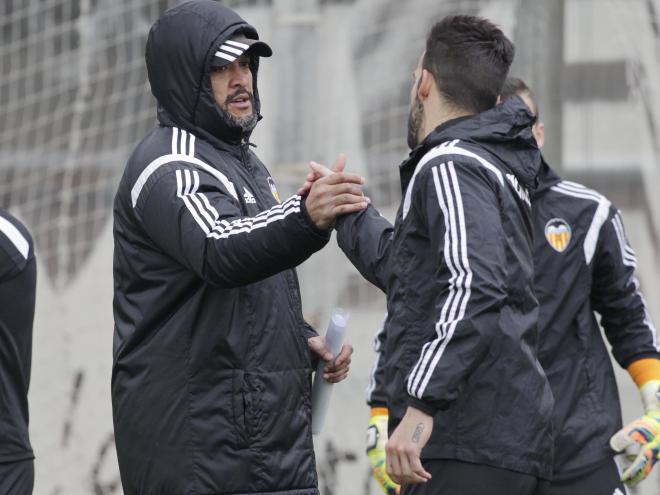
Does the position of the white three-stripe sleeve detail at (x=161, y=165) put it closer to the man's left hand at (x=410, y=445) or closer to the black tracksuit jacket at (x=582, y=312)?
the man's left hand at (x=410, y=445)

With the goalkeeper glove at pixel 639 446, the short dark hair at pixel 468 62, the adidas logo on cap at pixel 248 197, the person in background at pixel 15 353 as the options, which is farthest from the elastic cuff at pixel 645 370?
the person in background at pixel 15 353

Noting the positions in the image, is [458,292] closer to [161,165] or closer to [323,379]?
[323,379]

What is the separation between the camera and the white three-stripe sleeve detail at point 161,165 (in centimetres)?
347

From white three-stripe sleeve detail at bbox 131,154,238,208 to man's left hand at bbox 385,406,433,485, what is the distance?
2.55 ft

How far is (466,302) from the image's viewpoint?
3.13 metres

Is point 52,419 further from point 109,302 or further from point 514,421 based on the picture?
point 514,421

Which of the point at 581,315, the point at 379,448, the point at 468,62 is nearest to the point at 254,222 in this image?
the point at 468,62

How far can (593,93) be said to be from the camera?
6.04 m

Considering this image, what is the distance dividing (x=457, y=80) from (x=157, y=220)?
34.2 inches

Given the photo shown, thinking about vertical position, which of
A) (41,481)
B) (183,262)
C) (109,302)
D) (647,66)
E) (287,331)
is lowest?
(41,481)

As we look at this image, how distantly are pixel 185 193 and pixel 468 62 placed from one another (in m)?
0.83

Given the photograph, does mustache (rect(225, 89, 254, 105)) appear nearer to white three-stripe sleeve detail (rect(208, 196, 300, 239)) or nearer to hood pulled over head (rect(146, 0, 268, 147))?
hood pulled over head (rect(146, 0, 268, 147))

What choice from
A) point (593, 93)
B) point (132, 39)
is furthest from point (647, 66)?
point (132, 39)

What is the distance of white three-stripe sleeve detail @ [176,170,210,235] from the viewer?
129 inches
